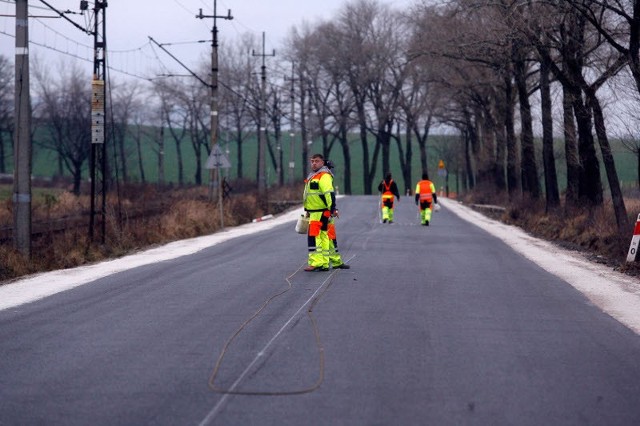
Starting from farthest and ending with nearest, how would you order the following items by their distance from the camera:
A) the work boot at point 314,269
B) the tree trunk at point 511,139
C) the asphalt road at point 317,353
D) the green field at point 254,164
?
the green field at point 254,164
the tree trunk at point 511,139
the work boot at point 314,269
the asphalt road at point 317,353

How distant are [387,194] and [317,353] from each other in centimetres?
2542

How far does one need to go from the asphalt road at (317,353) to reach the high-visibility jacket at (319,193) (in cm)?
113

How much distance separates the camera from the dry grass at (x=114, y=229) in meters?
19.5

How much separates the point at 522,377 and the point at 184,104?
97995 mm

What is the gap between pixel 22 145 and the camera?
19.9 m

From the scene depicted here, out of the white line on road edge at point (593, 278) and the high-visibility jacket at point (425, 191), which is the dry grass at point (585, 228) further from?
the high-visibility jacket at point (425, 191)

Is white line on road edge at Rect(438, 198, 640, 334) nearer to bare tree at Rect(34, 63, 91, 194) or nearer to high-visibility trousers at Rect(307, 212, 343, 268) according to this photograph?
high-visibility trousers at Rect(307, 212, 343, 268)

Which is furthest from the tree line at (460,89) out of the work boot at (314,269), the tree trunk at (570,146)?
the work boot at (314,269)

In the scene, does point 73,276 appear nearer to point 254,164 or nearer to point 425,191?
point 425,191

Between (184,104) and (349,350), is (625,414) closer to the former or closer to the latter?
(349,350)

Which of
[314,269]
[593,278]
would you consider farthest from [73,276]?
[593,278]

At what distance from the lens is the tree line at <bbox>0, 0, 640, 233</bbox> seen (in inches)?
1082

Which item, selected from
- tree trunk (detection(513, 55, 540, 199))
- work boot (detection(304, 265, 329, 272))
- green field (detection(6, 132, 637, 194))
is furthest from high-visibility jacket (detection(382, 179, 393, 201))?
green field (detection(6, 132, 637, 194))

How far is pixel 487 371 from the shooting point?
850cm
